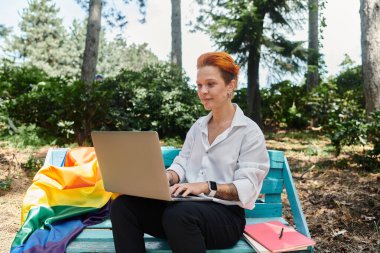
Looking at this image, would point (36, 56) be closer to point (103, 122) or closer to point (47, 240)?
point (103, 122)

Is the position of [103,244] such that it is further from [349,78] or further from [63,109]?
[349,78]

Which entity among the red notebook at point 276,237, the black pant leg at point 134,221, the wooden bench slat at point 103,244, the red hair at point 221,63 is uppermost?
the red hair at point 221,63

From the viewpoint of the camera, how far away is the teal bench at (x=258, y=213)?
2.21m

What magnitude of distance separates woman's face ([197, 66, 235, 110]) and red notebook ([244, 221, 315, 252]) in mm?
836

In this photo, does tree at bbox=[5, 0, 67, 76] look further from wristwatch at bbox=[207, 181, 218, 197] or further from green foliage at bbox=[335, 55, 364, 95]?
wristwatch at bbox=[207, 181, 218, 197]

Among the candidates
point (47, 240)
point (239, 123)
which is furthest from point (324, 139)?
point (47, 240)

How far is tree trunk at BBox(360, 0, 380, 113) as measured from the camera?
6.68 m

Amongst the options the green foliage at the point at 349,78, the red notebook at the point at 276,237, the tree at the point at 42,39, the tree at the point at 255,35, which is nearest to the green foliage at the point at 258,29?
Result: the tree at the point at 255,35

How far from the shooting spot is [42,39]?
34.7 meters

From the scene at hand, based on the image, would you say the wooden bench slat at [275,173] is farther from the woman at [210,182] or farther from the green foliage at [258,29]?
the green foliage at [258,29]

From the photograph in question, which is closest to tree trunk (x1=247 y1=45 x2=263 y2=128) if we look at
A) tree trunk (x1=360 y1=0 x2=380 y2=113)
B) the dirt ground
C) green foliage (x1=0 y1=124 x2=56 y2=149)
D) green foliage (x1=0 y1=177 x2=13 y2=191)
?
tree trunk (x1=360 y1=0 x2=380 y2=113)

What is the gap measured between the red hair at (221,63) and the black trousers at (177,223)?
2.62 ft

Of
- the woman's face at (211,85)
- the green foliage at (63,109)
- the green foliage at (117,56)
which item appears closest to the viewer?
the woman's face at (211,85)

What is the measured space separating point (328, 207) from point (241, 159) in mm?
2512
